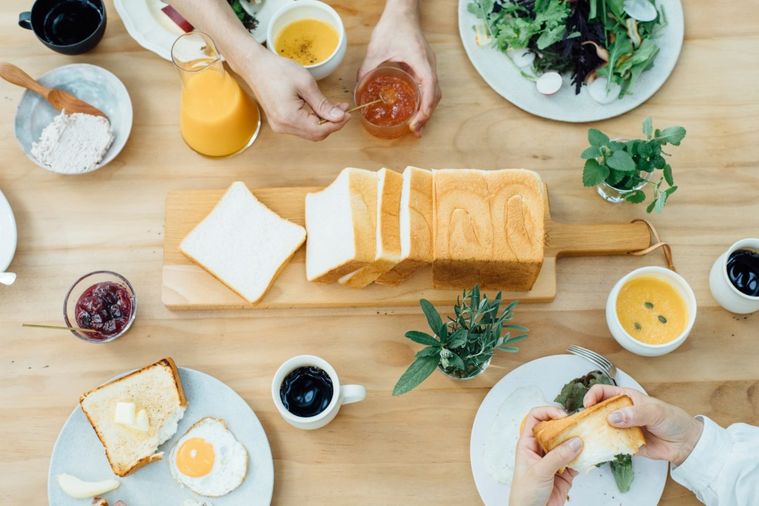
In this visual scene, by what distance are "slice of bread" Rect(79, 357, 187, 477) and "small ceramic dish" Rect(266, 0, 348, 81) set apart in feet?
2.59

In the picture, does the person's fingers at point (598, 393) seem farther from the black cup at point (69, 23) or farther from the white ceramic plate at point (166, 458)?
the black cup at point (69, 23)

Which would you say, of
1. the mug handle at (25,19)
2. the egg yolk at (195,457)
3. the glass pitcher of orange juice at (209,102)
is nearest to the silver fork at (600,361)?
the egg yolk at (195,457)

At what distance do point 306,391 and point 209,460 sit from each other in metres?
0.26

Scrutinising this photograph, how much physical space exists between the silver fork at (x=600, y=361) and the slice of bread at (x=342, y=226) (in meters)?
0.52

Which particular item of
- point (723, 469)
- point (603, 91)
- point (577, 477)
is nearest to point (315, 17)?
point (603, 91)

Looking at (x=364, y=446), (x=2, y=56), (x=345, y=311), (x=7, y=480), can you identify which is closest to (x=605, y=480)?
(x=364, y=446)

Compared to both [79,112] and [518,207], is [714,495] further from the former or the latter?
[79,112]

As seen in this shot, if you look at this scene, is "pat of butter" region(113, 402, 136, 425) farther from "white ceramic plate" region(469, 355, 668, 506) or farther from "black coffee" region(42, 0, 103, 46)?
"black coffee" region(42, 0, 103, 46)

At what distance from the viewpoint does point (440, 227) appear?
154 cm

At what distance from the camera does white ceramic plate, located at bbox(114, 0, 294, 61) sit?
1.75 meters

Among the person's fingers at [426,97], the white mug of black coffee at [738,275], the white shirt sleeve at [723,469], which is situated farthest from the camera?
the person's fingers at [426,97]

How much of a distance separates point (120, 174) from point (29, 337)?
17.9 inches

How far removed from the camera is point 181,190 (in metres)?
1.71

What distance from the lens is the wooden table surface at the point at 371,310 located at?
61.6 inches
